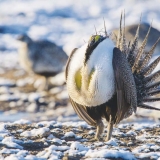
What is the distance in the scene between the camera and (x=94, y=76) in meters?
4.50

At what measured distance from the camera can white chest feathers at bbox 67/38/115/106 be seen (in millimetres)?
4504

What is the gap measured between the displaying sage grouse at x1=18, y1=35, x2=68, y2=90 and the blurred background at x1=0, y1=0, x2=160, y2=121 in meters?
0.20

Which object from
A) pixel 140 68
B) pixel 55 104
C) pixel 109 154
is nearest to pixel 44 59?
pixel 55 104

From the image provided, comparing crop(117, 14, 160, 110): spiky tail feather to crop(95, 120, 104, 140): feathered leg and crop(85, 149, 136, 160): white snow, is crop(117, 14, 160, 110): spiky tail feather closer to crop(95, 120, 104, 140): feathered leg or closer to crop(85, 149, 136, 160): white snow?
crop(95, 120, 104, 140): feathered leg

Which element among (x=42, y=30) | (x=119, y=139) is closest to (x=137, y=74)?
(x=119, y=139)

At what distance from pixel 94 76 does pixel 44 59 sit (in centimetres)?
834

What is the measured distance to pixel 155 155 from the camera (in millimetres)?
4508

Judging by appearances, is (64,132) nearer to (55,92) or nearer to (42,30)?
(55,92)

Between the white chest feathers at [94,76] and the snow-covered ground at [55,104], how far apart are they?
1.35 feet

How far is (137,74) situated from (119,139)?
65cm

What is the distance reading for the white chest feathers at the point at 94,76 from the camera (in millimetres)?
4504

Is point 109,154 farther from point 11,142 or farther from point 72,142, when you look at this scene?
point 11,142

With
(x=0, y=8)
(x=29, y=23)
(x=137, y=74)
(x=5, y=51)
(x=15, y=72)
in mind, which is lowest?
(x=137, y=74)

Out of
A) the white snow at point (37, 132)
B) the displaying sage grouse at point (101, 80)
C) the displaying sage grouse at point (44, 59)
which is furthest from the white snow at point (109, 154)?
the displaying sage grouse at point (44, 59)
